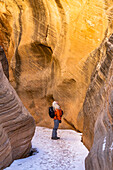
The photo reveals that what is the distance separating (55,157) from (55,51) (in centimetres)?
704

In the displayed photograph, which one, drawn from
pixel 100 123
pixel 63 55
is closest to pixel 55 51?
pixel 63 55

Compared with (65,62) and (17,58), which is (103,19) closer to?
(65,62)

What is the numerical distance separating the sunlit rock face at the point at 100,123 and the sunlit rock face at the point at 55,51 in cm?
220

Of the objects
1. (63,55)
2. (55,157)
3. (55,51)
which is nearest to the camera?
(55,157)

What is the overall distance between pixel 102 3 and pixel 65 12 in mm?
2252

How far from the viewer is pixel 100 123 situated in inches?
207

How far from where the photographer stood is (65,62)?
38.9 feet

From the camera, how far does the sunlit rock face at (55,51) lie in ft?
35.4

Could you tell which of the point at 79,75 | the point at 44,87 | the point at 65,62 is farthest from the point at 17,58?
the point at 79,75

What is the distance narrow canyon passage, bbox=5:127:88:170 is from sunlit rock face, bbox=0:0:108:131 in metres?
2.52

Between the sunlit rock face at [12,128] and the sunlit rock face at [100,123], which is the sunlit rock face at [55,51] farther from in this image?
the sunlit rock face at [12,128]

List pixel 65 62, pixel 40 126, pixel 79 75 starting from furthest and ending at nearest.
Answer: pixel 40 126 → pixel 65 62 → pixel 79 75

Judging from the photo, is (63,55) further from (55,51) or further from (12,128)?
(12,128)

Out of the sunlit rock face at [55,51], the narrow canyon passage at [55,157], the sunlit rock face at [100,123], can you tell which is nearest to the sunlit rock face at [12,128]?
the narrow canyon passage at [55,157]
